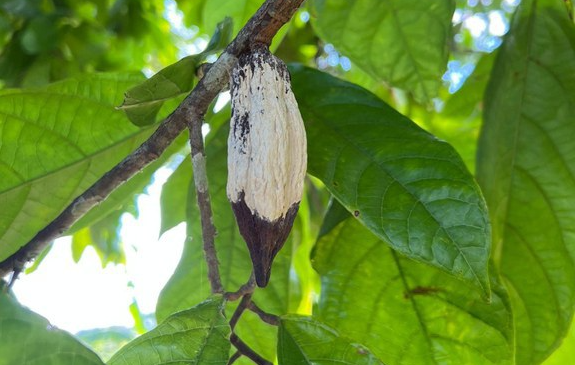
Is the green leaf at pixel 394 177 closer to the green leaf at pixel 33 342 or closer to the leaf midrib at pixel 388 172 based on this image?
the leaf midrib at pixel 388 172

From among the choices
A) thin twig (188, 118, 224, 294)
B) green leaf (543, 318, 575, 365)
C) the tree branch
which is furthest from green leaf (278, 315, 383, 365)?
green leaf (543, 318, 575, 365)

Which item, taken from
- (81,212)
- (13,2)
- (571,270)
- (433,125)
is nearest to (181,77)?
(81,212)

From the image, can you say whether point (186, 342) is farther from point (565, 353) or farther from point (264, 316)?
point (565, 353)

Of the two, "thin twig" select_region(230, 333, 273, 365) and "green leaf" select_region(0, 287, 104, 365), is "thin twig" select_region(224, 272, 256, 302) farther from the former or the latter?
"green leaf" select_region(0, 287, 104, 365)

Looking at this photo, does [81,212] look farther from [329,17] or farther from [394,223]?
[329,17]

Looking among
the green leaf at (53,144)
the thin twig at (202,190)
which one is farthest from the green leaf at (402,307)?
the green leaf at (53,144)

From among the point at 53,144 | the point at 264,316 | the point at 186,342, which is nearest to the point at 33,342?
the point at 186,342
